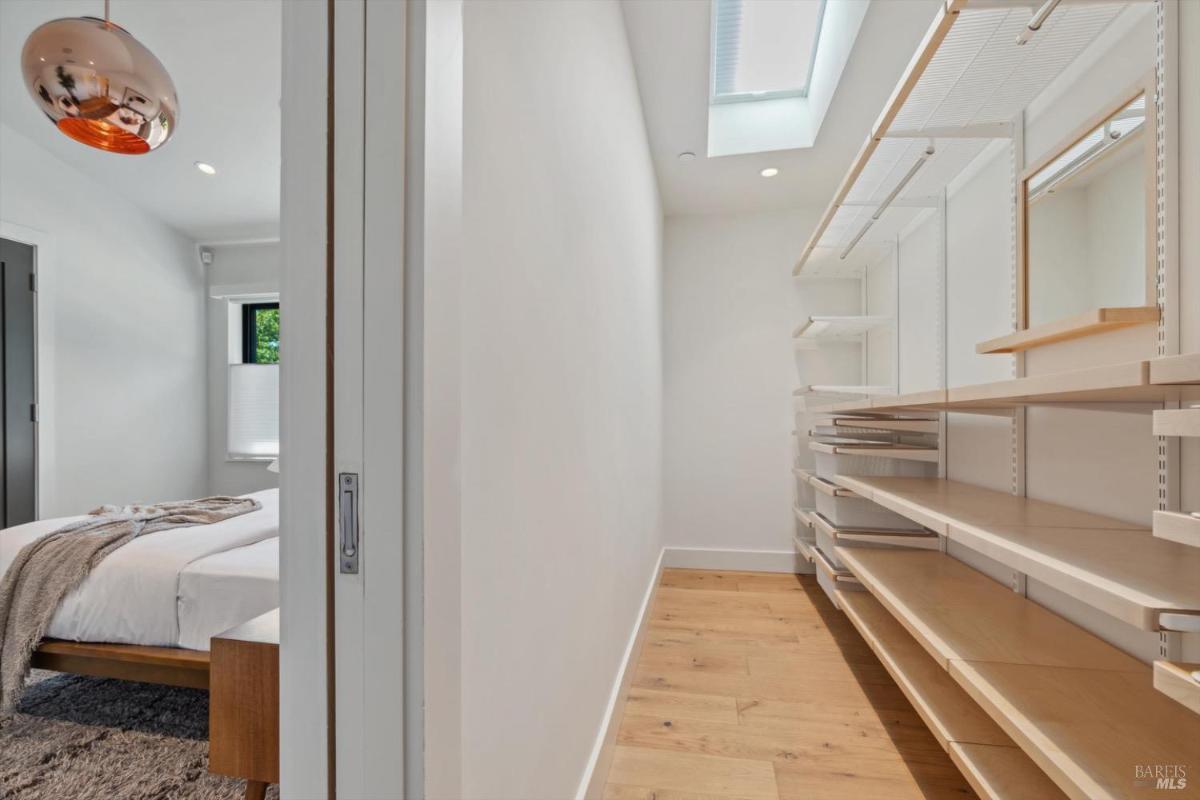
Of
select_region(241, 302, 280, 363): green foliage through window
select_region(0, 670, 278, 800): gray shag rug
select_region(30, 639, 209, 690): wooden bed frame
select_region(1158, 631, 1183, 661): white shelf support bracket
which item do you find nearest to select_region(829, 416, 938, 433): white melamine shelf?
select_region(1158, 631, 1183, 661): white shelf support bracket

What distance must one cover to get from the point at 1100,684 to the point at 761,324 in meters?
2.60

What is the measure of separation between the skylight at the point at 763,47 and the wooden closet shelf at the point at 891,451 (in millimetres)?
1718

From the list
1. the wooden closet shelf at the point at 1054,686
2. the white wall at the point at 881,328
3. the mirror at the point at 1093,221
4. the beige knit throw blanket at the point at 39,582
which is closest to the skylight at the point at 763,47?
the white wall at the point at 881,328

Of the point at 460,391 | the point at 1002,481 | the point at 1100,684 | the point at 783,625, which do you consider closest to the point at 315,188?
the point at 460,391

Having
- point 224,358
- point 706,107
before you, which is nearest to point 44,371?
point 224,358

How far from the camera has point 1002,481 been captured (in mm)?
1619

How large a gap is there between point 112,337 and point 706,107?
11.9 feet

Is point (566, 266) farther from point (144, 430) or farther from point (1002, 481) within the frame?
point (144, 430)

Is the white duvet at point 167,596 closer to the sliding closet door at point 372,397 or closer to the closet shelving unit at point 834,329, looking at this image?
the sliding closet door at point 372,397

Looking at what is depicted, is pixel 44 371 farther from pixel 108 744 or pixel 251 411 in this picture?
pixel 108 744

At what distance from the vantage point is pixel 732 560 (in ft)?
11.0

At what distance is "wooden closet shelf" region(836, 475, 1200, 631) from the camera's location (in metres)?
0.65

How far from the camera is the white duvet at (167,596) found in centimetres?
149

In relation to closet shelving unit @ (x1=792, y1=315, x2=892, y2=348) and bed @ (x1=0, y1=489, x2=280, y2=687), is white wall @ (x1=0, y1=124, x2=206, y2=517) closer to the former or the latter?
bed @ (x1=0, y1=489, x2=280, y2=687)
